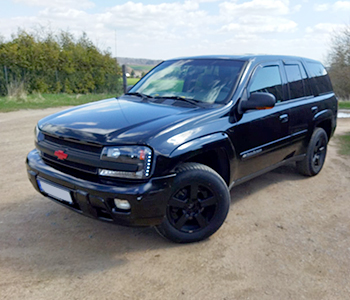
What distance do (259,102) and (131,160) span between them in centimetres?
150

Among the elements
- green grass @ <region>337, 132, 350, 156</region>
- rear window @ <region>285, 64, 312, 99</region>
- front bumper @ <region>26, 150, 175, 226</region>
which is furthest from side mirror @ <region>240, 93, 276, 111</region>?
green grass @ <region>337, 132, 350, 156</region>

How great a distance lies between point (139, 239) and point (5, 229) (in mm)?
1348

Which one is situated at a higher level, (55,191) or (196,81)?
(196,81)

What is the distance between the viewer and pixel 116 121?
3.15 m

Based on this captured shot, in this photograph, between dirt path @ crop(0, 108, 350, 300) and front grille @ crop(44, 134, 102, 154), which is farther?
front grille @ crop(44, 134, 102, 154)

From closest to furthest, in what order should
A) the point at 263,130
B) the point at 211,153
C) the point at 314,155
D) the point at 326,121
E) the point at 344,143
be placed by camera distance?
the point at 211,153 → the point at 263,130 → the point at 314,155 → the point at 326,121 → the point at 344,143

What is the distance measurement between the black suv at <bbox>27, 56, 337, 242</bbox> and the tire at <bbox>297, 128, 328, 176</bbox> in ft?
1.47

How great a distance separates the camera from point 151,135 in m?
2.88

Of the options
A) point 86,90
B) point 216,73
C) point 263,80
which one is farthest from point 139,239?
point 86,90

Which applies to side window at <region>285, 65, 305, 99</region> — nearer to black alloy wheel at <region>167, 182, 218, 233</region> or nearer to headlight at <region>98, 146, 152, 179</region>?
black alloy wheel at <region>167, 182, 218, 233</region>

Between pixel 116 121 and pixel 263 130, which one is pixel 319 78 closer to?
pixel 263 130

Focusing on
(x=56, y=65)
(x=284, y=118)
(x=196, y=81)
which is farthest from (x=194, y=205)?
(x=56, y=65)

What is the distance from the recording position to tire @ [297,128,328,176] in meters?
5.01

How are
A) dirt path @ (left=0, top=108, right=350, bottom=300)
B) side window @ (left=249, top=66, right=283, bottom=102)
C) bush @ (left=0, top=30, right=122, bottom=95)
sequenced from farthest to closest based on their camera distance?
bush @ (left=0, top=30, right=122, bottom=95) → side window @ (left=249, top=66, right=283, bottom=102) → dirt path @ (left=0, top=108, right=350, bottom=300)
